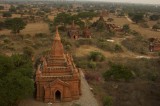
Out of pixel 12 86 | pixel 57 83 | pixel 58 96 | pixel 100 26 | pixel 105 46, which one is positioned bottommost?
pixel 105 46

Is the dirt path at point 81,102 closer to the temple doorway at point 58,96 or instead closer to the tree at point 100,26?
the temple doorway at point 58,96

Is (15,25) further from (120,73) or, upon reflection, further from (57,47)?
(57,47)

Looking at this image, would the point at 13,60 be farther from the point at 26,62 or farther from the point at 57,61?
the point at 57,61

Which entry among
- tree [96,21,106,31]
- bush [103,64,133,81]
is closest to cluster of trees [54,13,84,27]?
tree [96,21,106,31]

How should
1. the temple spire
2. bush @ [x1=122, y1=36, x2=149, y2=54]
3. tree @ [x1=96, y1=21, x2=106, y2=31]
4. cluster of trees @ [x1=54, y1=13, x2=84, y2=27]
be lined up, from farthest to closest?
cluster of trees @ [x1=54, y1=13, x2=84, y2=27] < tree @ [x1=96, y1=21, x2=106, y2=31] < bush @ [x1=122, y1=36, x2=149, y2=54] < the temple spire

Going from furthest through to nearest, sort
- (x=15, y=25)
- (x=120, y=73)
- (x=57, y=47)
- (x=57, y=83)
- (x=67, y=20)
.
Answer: (x=67, y=20) → (x=15, y=25) → (x=120, y=73) → (x=57, y=47) → (x=57, y=83)

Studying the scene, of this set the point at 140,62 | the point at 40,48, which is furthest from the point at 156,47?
the point at 40,48

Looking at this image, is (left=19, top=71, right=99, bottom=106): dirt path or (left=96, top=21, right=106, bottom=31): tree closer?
(left=19, top=71, right=99, bottom=106): dirt path

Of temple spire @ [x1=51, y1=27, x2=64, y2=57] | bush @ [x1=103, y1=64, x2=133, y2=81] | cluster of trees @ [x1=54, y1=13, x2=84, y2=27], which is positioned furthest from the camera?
cluster of trees @ [x1=54, y1=13, x2=84, y2=27]

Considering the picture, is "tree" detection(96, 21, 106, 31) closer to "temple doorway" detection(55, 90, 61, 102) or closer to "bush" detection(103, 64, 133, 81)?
"bush" detection(103, 64, 133, 81)

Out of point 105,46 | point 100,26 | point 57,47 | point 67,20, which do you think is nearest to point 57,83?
point 57,47

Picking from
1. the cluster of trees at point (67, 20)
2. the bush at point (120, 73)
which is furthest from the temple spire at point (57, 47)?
the cluster of trees at point (67, 20)
